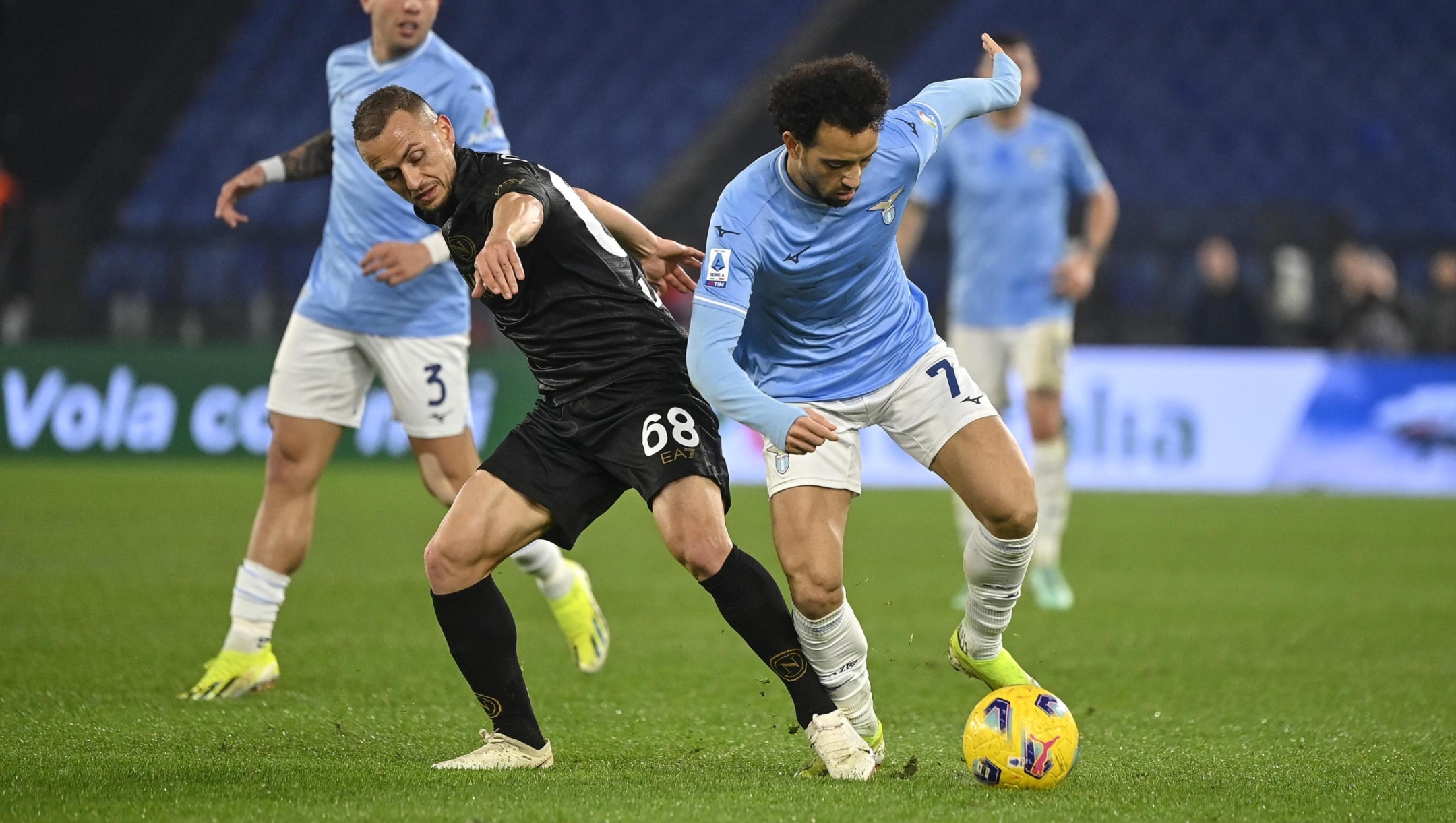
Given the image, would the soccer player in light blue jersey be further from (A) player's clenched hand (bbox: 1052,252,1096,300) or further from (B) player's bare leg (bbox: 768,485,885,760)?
(A) player's clenched hand (bbox: 1052,252,1096,300)

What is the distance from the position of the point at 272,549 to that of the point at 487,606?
1604 mm

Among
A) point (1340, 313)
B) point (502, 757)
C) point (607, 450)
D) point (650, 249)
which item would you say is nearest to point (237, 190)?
point (650, 249)

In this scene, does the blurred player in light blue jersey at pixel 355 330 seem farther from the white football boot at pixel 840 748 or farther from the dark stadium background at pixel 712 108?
the dark stadium background at pixel 712 108

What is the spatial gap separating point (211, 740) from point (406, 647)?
185cm

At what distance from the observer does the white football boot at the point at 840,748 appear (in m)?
4.19

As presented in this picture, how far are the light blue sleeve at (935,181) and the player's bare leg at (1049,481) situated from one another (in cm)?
106

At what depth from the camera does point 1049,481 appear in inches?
315

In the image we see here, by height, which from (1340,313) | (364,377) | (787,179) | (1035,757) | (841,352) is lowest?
(1340,313)

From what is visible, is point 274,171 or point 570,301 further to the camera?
point 274,171

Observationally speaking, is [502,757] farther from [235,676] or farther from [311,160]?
[311,160]

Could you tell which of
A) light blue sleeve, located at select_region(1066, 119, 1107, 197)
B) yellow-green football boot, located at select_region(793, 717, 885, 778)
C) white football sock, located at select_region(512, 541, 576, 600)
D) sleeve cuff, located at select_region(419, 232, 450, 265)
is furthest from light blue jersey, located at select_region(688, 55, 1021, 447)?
light blue sleeve, located at select_region(1066, 119, 1107, 197)

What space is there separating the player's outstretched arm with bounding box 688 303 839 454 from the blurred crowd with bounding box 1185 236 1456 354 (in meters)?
11.7

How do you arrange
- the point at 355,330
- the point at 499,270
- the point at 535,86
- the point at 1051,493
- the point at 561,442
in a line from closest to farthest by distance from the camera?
the point at 499,270 → the point at 561,442 → the point at 355,330 → the point at 1051,493 → the point at 535,86

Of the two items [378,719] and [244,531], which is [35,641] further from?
[244,531]
